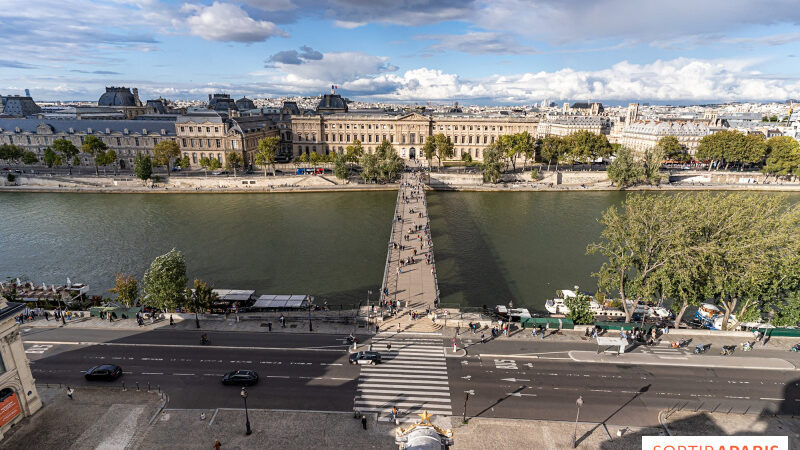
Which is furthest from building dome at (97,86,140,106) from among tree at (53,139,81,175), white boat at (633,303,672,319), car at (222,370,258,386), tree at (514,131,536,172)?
white boat at (633,303,672,319)

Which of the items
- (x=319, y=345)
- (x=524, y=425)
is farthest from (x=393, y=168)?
(x=524, y=425)

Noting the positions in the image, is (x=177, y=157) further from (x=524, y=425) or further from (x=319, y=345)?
(x=524, y=425)

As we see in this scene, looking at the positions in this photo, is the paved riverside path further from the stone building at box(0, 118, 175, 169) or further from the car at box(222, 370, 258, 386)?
the stone building at box(0, 118, 175, 169)

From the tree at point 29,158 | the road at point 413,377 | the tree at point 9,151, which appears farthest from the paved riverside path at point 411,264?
the tree at point 9,151

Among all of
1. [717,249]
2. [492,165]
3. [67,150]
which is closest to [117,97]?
[67,150]

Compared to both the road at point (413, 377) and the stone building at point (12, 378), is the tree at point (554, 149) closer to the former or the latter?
the road at point (413, 377)
